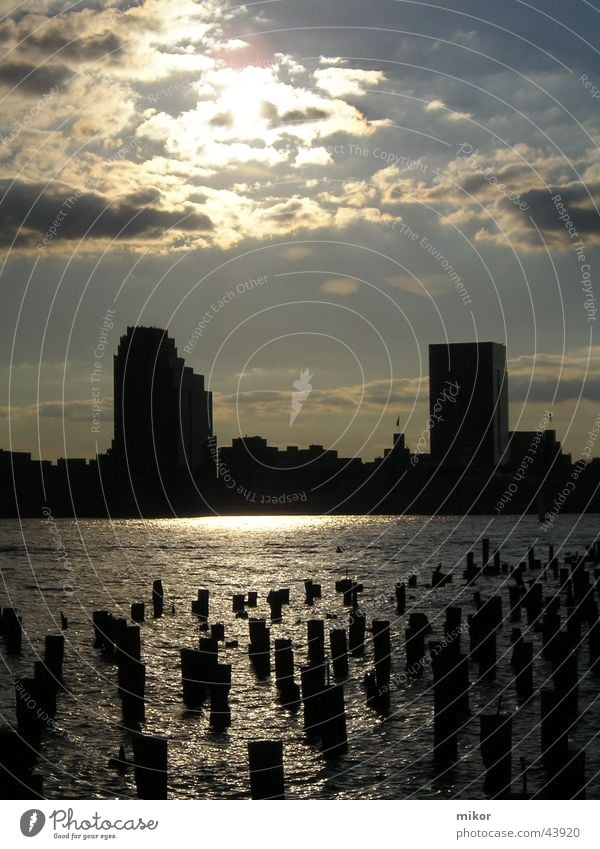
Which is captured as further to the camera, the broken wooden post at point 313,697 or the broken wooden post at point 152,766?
the broken wooden post at point 313,697

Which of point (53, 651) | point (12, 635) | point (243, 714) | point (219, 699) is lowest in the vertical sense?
point (243, 714)

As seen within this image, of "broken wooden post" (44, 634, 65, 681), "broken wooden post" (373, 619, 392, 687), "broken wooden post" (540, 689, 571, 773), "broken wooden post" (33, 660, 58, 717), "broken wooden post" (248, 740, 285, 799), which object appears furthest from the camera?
"broken wooden post" (373, 619, 392, 687)

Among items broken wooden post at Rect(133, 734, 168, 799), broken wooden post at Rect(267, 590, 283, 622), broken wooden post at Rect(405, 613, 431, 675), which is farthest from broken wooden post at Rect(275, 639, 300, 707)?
broken wooden post at Rect(267, 590, 283, 622)

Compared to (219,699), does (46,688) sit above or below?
above

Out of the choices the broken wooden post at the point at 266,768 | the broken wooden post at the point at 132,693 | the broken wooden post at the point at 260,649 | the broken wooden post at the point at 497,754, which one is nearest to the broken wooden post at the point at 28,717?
the broken wooden post at the point at 132,693

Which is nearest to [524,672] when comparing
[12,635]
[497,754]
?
[497,754]

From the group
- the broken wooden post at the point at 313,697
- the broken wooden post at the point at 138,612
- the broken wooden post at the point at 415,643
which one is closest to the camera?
the broken wooden post at the point at 313,697

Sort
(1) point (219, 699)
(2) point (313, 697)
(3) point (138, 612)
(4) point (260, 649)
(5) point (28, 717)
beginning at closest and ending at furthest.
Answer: (5) point (28, 717), (2) point (313, 697), (1) point (219, 699), (4) point (260, 649), (3) point (138, 612)

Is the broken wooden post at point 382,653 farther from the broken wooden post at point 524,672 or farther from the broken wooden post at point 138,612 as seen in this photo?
the broken wooden post at point 138,612

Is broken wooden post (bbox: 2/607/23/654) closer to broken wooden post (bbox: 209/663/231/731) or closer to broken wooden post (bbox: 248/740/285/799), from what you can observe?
broken wooden post (bbox: 209/663/231/731)

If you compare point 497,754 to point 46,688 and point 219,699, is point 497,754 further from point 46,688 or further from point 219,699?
point 46,688

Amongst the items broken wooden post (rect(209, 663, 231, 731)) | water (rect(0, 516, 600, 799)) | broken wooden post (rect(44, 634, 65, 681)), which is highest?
broken wooden post (rect(44, 634, 65, 681))

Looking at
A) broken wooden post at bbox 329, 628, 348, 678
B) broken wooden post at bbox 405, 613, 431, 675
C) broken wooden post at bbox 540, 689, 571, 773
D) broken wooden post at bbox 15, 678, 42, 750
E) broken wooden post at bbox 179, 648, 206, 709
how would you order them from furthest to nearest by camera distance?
broken wooden post at bbox 405, 613, 431, 675 < broken wooden post at bbox 329, 628, 348, 678 < broken wooden post at bbox 179, 648, 206, 709 < broken wooden post at bbox 15, 678, 42, 750 < broken wooden post at bbox 540, 689, 571, 773

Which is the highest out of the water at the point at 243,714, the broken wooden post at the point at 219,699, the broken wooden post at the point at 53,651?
the broken wooden post at the point at 53,651
